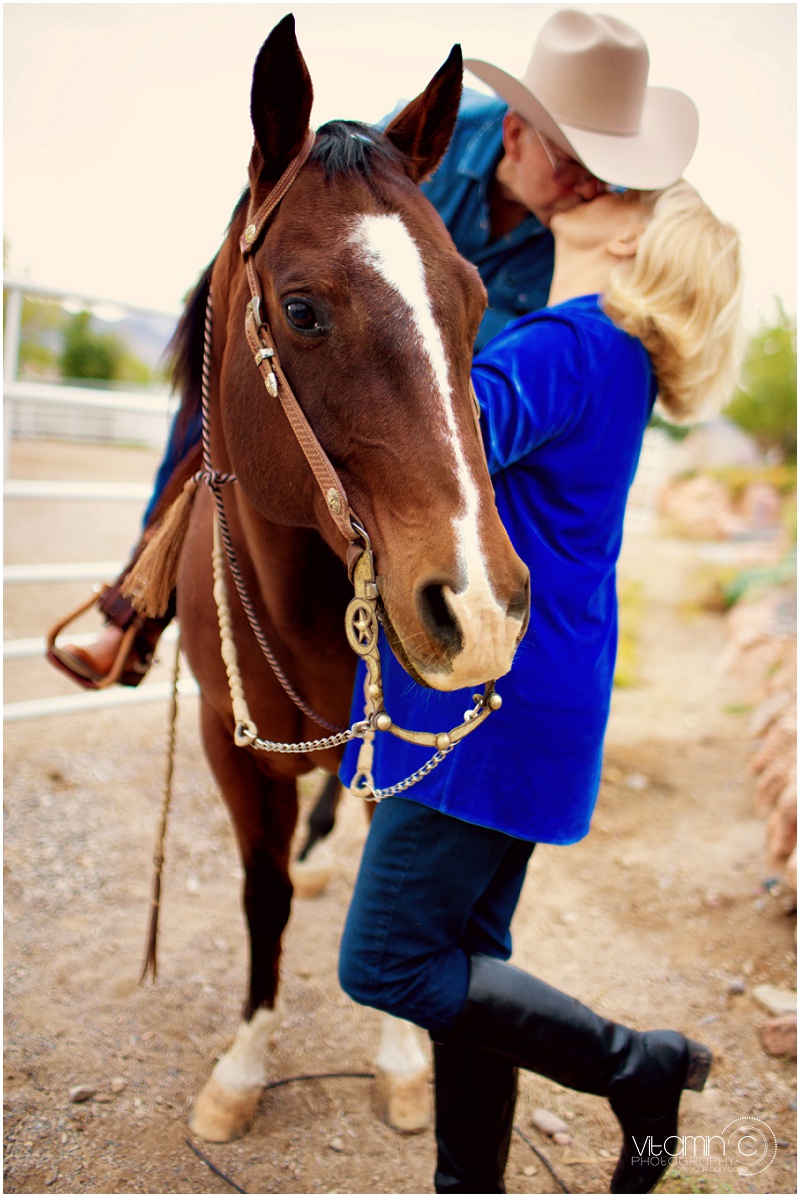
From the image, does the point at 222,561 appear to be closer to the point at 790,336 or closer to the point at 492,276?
the point at 492,276

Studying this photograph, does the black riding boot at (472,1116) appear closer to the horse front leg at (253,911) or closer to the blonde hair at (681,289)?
the horse front leg at (253,911)

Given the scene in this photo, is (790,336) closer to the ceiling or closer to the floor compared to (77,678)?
closer to the ceiling

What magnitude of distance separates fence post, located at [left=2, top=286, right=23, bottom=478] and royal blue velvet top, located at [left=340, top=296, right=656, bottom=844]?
9.82 feet

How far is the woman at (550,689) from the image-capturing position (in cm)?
145

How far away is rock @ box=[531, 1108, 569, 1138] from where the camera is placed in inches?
89.1

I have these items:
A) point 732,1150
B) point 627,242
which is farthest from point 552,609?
point 732,1150

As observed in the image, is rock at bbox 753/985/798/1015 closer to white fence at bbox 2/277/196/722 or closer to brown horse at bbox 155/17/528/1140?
brown horse at bbox 155/17/528/1140

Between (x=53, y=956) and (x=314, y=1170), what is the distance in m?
1.20

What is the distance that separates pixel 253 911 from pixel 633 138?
2.14m

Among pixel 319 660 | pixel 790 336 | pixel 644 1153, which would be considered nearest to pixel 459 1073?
pixel 644 1153

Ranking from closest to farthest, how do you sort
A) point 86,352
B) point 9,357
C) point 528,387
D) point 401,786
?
point 528,387 < point 401,786 < point 9,357 < point 86,352

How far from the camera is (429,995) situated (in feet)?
4.95

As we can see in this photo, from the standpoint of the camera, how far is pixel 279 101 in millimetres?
1325

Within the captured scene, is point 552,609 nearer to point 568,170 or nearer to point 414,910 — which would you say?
point 414,910
